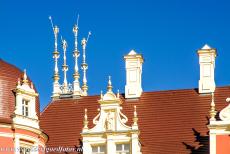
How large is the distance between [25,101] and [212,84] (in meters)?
12.4

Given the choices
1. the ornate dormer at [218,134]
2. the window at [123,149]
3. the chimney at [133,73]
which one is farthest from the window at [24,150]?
the ornate dormer at [218,134]

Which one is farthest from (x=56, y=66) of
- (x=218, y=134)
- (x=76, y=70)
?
(x=218, y=134)

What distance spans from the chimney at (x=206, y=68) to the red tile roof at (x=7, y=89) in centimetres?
1226

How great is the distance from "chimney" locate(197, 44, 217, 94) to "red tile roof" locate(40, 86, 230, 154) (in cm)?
59

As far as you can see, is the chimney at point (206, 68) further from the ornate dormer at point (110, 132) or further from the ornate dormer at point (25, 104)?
the ornate dormer at point (25, 104)

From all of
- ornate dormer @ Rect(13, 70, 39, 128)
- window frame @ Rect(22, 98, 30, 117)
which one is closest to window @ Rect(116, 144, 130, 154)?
ornate dormer @ Rect(13, 70, 39, 128)

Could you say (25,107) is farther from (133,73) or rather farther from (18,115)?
(133,73)

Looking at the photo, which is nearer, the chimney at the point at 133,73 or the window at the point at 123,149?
the window at the point at 123,149

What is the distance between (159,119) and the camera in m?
62.8

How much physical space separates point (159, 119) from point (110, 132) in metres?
4.05

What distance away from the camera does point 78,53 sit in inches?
2859

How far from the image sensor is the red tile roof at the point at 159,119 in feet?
199

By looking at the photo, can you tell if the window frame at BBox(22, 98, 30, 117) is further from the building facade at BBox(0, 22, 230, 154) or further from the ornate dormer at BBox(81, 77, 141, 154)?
the ornate dormer at BBox(81, 77, 141, 154)

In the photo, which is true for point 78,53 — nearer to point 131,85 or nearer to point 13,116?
point 131,85
